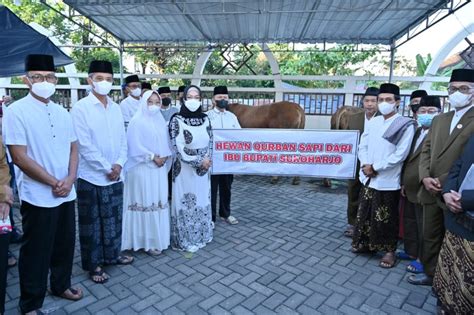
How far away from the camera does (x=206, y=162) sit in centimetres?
376

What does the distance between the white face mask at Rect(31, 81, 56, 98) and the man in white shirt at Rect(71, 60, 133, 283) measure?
1.43ft

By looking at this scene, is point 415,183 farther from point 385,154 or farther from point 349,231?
point 349,231

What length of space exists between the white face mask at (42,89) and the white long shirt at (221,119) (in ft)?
7.96

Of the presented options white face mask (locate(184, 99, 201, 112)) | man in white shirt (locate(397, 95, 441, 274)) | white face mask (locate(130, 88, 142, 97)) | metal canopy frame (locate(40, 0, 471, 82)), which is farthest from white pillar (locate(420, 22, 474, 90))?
white face mask (locate(184, 99, 201, 112))

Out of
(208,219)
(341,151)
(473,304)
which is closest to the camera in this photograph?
(473,304)

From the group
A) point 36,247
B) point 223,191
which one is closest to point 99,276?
point 36,247

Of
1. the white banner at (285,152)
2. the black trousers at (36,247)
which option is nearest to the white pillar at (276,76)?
the white banner at (285,152)

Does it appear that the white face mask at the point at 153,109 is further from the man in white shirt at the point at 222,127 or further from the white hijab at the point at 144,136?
the man in white shirt at the point at 222,127

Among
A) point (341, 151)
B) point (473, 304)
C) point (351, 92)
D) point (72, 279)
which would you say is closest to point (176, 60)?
point (351, 92)

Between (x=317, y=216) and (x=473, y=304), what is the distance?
9.77 ft

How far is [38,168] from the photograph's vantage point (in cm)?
240

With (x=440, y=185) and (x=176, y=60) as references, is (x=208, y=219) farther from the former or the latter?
(x=176, y=60)

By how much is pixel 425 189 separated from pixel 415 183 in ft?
Answer: 1.21

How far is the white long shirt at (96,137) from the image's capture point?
2.95m
